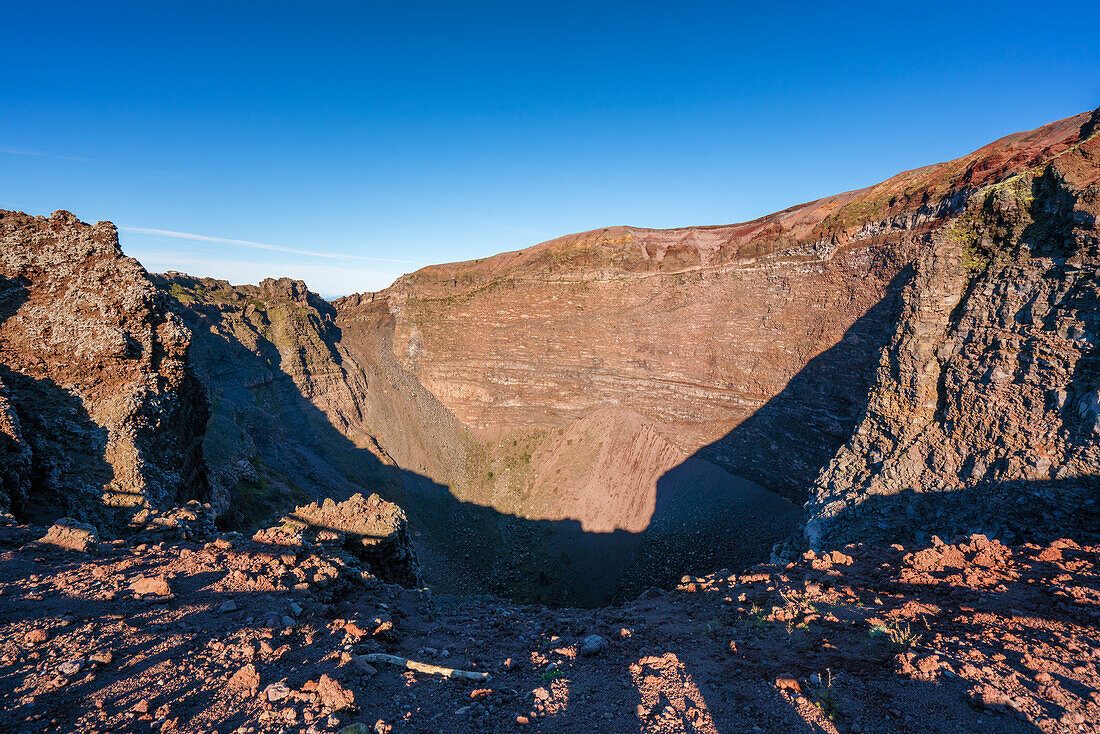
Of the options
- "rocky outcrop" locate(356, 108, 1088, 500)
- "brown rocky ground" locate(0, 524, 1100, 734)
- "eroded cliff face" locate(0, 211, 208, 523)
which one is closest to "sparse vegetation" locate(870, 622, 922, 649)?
"brown rocky ground" locate(0, 524, 1100, 734)

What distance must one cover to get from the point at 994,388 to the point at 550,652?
1179cm

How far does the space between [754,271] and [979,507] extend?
47.7 ft

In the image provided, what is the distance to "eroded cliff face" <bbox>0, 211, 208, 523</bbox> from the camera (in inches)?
336

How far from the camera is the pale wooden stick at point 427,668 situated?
15.4 ft

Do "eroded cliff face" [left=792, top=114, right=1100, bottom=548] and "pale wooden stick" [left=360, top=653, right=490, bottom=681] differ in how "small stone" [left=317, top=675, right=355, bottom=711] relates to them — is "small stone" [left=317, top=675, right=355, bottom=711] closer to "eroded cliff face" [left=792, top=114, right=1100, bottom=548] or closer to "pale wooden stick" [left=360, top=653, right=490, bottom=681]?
"pale wooden stick" [left=360, top=653, right=490, bottom=681]

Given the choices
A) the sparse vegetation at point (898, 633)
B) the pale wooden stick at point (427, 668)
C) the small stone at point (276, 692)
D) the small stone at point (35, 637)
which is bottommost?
the sparse vegetation at point (898, 633)

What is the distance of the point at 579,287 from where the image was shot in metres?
28.3

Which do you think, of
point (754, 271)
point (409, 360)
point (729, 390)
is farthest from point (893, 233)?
point (409, 360)

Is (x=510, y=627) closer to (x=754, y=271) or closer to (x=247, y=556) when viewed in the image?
(x=247, y=556)

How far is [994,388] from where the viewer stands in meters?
9.93

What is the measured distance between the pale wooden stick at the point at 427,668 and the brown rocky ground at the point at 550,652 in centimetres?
9

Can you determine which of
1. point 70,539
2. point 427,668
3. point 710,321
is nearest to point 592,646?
point 427,668

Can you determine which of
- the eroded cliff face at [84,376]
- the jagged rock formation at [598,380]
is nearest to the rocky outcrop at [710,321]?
the jagged rock formation at [598,380]

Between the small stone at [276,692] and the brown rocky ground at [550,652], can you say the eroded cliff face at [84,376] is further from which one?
the small stone at [276,692]
